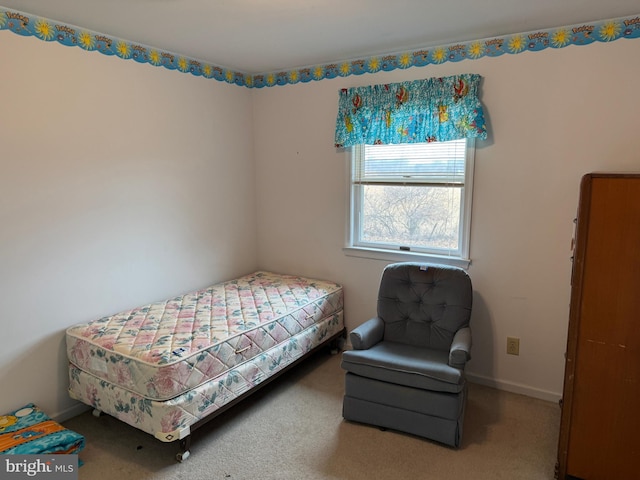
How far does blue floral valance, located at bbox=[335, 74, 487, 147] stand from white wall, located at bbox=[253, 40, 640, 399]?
0.10 m

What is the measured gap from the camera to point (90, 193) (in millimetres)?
2672

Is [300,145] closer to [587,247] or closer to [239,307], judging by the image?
[239,307]

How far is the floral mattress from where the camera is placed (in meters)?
2.17

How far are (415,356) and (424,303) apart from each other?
0.42 m

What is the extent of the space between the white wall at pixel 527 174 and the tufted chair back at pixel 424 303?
0.32 metres

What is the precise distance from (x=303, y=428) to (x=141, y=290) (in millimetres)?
1472

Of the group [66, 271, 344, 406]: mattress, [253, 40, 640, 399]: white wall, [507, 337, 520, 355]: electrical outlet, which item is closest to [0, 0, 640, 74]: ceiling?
[253, 40, 640, 399]: white wall

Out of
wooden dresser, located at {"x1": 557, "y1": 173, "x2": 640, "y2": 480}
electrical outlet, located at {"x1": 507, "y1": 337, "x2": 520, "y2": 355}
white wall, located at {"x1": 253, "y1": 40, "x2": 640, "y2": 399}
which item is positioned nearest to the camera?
wooden dresser, located at {"x1": 557, "y1": 173, "x2": 640, "y2": 480}

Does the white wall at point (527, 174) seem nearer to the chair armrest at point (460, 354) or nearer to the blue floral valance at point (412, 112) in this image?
the blue floral valance at point (412, 112)

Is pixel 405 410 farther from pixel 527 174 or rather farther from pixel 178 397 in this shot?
pixel 527 174

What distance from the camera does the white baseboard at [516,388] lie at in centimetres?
284

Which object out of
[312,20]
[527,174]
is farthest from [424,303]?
[312,20]

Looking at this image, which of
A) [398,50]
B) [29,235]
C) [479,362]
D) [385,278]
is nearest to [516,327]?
[479,362]

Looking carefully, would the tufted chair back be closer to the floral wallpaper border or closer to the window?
the window
